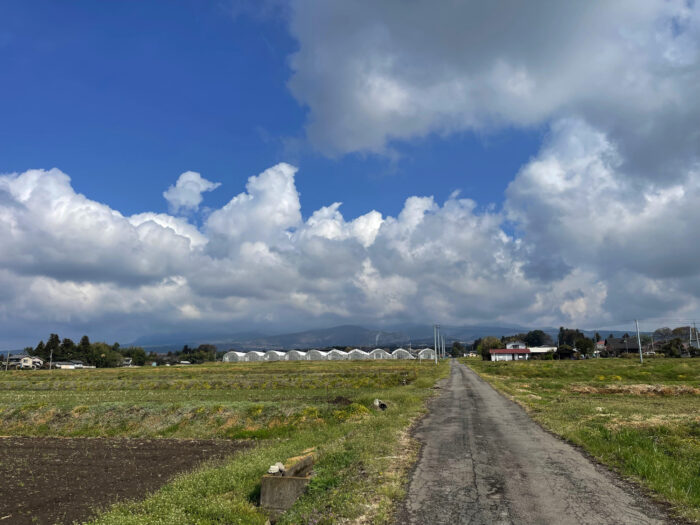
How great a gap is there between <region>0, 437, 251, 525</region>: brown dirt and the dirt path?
9456 millimetres

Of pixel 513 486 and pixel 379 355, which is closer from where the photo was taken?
pixel 513 486

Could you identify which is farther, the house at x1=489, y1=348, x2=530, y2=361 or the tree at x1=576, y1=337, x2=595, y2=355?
the house at x1=489, y1=348, x2=530, y2=361

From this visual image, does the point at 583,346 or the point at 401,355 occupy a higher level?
the point at 583,346

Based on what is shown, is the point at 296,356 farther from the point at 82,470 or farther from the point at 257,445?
the point at 82,470

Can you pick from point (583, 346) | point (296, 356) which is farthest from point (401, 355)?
point (583, 346)

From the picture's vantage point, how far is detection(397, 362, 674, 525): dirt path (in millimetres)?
9258

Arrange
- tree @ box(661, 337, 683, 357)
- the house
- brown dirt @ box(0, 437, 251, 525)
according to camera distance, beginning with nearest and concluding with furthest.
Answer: brown dirt @ box(0, 437, 251, 525) < tree @ box(661, 337, 683, 357) < the house

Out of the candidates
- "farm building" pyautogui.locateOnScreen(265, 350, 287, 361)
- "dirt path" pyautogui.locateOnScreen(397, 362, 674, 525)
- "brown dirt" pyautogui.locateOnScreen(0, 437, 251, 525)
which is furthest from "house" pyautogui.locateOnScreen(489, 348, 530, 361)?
"brown dirt" pyautogui.locateOnScreen(0, 437, 251, 525)

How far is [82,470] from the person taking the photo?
A: 1781cm

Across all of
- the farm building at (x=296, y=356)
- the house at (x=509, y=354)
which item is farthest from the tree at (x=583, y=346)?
the farm building at (x=296, y=356)

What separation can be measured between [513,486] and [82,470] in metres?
16.9

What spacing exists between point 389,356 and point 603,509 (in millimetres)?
184275

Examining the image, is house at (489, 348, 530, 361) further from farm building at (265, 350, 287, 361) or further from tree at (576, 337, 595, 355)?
farm building at (265, 350, 287, 361)

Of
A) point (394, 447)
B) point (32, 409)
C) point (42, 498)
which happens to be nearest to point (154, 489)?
point (42, 498)
